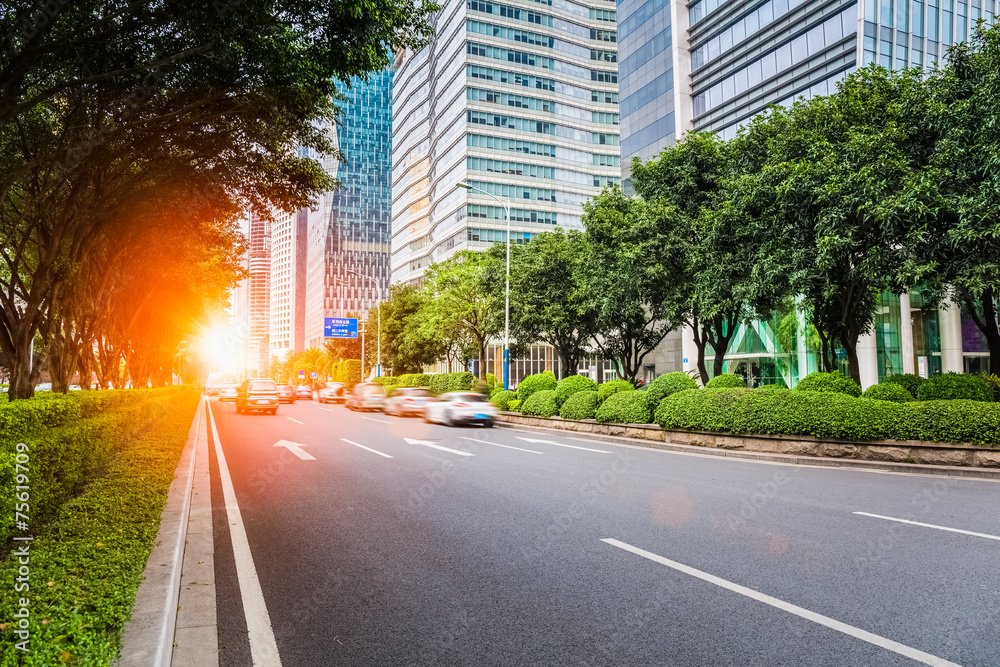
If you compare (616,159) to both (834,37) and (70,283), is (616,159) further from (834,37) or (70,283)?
(70,283)

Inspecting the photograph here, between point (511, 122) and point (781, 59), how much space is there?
4154 centimetres

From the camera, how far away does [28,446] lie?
6375 mm

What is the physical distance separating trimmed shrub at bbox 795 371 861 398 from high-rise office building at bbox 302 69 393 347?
537ft

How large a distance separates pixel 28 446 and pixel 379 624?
4556mm

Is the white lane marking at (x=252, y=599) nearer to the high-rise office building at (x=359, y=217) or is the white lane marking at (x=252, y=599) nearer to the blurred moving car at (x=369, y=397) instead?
the blurred moving car at (x=369, y=397)

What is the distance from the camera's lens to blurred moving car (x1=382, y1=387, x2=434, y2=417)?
30719 mm

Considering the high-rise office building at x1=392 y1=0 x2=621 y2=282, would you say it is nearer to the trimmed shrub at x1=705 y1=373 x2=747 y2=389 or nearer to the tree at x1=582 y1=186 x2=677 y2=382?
the tree at x1=582 y1=186 x2=677 y2=382

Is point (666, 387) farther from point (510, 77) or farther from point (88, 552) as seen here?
point (510, 77)

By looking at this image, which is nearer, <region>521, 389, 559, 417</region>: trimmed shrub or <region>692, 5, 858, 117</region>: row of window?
<region>521, 389, 559, 417</region>: trimmed shrub

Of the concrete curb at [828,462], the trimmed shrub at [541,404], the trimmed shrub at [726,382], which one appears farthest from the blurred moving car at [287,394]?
the trimmed shrub at [726,382]

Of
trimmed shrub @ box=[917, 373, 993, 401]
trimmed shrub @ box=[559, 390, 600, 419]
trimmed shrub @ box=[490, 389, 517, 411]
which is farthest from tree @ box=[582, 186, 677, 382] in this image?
trimmed shrub @ box=[917, 373, 993, 401]

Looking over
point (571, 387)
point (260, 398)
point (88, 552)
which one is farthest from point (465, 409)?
point (88, 552)

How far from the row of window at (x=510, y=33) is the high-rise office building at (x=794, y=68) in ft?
104

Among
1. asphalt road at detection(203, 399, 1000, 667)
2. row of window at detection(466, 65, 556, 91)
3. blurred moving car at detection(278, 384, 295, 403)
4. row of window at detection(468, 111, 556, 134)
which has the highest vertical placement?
row of window at detection(466, 65, 556, 91)
